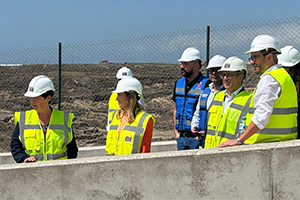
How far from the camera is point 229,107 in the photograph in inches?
184

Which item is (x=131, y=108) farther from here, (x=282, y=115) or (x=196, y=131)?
(x=282, y=115)

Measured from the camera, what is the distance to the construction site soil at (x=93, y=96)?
12.7m

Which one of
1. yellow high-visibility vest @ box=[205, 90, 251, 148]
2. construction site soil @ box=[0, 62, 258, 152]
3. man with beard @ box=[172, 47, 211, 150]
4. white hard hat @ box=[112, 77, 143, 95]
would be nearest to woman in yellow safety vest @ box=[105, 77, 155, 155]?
white hard hat @ box=[112, 77, 143, 95]

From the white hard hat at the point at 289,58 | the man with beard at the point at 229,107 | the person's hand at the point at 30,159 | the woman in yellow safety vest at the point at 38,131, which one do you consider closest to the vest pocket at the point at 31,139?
the woman in yellow safety vest at the point at 38,131

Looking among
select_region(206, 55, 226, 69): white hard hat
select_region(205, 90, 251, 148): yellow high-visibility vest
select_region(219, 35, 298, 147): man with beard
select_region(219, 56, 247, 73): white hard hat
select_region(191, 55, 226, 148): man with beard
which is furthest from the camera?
select_region(206, 55, 226, 69): white hard hat

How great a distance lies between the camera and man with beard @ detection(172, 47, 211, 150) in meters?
5.85

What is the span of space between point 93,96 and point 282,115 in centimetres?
1334

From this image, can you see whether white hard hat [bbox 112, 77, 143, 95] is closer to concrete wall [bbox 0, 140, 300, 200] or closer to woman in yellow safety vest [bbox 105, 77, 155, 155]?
woman in yellow safety vest [bbox 105, 77, 155, 155]

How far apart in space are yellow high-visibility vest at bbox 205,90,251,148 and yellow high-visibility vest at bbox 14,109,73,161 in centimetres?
157

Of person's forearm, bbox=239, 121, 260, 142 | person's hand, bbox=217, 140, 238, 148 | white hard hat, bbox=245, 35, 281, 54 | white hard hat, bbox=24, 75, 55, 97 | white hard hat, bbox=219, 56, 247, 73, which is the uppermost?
white hard hat, bbox=245, 35, 281, 54

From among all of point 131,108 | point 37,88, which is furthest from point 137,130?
point 37,88

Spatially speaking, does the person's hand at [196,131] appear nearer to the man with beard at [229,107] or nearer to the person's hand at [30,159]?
the man with beard at [229,107]

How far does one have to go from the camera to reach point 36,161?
4617 mm

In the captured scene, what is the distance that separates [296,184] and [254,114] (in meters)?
0.71
